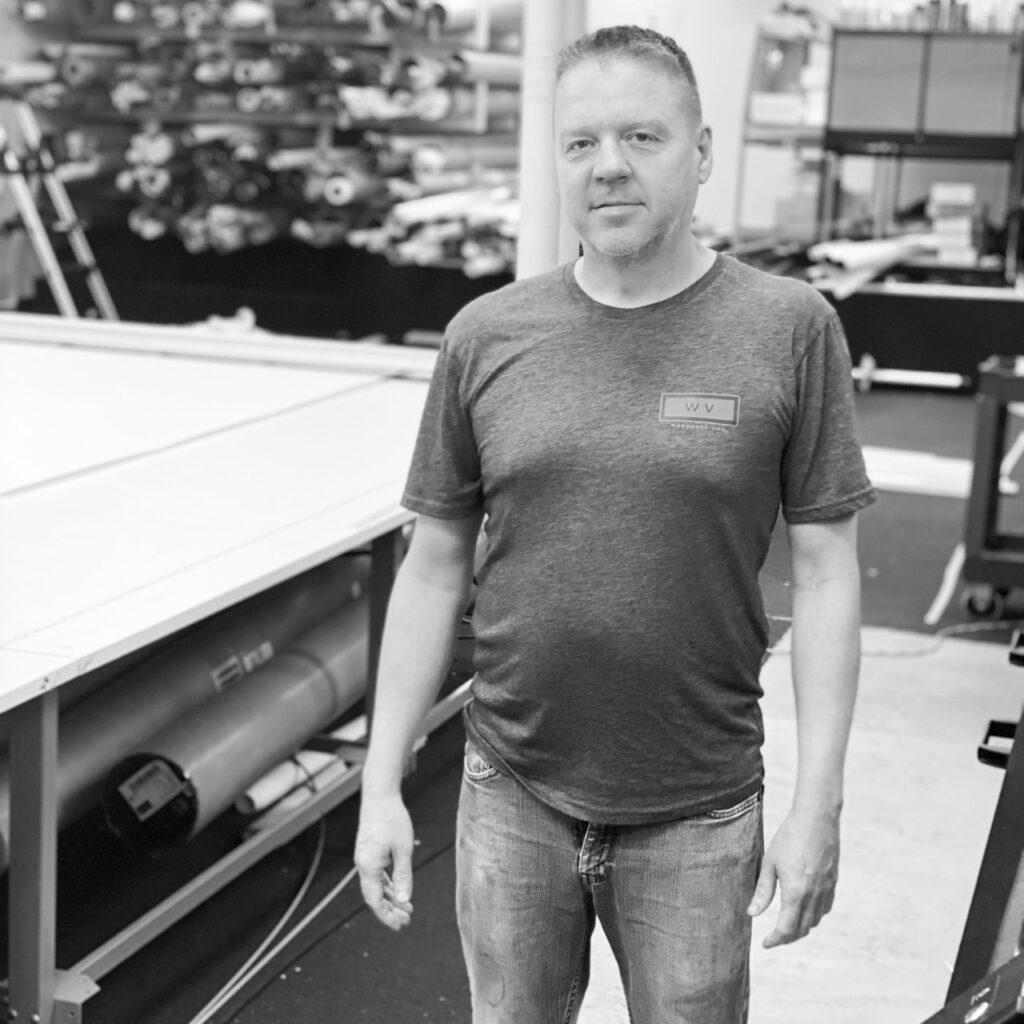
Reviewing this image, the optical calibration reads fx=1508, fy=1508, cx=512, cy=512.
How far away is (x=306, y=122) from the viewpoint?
7.67m

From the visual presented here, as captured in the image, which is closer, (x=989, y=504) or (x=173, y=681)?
(x=173, y=681)

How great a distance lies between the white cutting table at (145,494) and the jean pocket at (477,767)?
69cm

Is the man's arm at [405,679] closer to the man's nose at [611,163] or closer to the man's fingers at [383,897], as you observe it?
the man's fingers at [383,897]

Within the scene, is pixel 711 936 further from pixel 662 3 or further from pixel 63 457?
pixel 662 3

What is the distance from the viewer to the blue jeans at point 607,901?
4.62 feet

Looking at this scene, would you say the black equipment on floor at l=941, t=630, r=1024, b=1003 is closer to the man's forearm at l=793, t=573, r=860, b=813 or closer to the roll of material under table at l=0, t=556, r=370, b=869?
the man's forearm at l=793, t=573, r=860, b=813

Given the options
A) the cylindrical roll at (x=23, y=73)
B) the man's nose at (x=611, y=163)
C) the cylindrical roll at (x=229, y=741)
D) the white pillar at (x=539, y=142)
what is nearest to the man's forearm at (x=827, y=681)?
the man's nose at (x=611, y=163)

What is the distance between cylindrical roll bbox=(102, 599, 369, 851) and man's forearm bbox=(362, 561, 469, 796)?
1220 mm

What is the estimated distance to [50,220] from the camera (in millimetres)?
8289

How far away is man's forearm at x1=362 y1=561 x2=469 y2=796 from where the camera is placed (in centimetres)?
153

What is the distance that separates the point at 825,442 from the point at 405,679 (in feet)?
1.59

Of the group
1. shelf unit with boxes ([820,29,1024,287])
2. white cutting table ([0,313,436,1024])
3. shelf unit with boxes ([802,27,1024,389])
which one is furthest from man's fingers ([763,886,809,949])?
shelf unit with boxes ([820,29,1024,287])

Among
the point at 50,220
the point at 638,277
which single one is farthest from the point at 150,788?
the point at 50,220

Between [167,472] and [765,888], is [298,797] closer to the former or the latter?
[167,472]
